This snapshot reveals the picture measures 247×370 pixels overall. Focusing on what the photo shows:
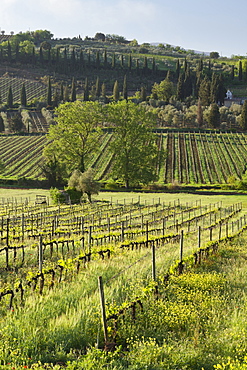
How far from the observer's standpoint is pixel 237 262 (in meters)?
16.7

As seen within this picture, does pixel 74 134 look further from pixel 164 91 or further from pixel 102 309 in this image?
pixel 164 91

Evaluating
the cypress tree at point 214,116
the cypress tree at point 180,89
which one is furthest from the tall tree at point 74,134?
the cypress tree at point 180,89

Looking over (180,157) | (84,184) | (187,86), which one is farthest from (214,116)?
(84,184)

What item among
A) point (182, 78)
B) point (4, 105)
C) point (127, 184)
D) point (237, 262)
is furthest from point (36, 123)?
point (237, 262)

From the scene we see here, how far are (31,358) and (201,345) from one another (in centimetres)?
403

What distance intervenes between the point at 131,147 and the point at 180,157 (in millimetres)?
33944

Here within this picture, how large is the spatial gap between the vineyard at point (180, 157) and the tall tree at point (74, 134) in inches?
292

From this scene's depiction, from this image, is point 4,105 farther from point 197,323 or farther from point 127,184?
point 197,323

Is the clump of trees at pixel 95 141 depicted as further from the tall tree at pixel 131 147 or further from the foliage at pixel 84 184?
the foliage at pixel 84 184

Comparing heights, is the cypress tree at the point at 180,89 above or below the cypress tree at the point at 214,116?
above

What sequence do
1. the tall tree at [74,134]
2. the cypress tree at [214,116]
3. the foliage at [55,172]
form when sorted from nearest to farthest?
the tall tree at [74,134]
the foliage at [55,172]
the cypress tree at [214,116]

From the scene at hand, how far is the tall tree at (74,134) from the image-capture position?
226ft

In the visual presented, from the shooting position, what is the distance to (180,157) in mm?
103938

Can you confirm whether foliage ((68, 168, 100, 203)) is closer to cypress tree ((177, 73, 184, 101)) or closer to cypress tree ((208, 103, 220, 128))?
cypress tree ((208, 103, 220, 128))
